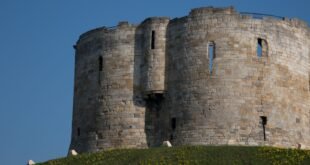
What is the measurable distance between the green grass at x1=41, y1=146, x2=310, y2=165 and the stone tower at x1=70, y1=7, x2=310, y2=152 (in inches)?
119

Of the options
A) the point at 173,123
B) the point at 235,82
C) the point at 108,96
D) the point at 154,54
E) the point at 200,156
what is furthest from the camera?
the point at 108,96

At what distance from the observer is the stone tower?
43.1 metres

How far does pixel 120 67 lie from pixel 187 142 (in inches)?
234

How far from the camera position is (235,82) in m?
43.3

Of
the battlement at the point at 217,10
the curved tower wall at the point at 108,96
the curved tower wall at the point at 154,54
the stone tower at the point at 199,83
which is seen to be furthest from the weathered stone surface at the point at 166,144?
the battlement at the point at 217,10

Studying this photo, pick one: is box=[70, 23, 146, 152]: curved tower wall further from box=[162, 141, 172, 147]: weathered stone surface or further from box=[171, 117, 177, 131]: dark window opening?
box=[162, 141, 172, 147]: weathered stone surface

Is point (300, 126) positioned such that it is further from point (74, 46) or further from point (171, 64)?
point (74, 46)

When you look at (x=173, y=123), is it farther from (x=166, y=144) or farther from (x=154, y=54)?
(x=154, y=54)

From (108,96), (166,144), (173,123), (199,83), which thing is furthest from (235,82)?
(108,96)

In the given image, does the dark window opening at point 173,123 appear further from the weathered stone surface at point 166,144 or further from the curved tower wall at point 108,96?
the curved tower wall at point 108,96

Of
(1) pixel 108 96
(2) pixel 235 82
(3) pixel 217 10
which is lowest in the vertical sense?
(1) pixel 108 96

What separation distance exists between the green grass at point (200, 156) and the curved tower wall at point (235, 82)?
2994 millimetres

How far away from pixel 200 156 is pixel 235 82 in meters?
5.89

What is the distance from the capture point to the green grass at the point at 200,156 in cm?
3797
